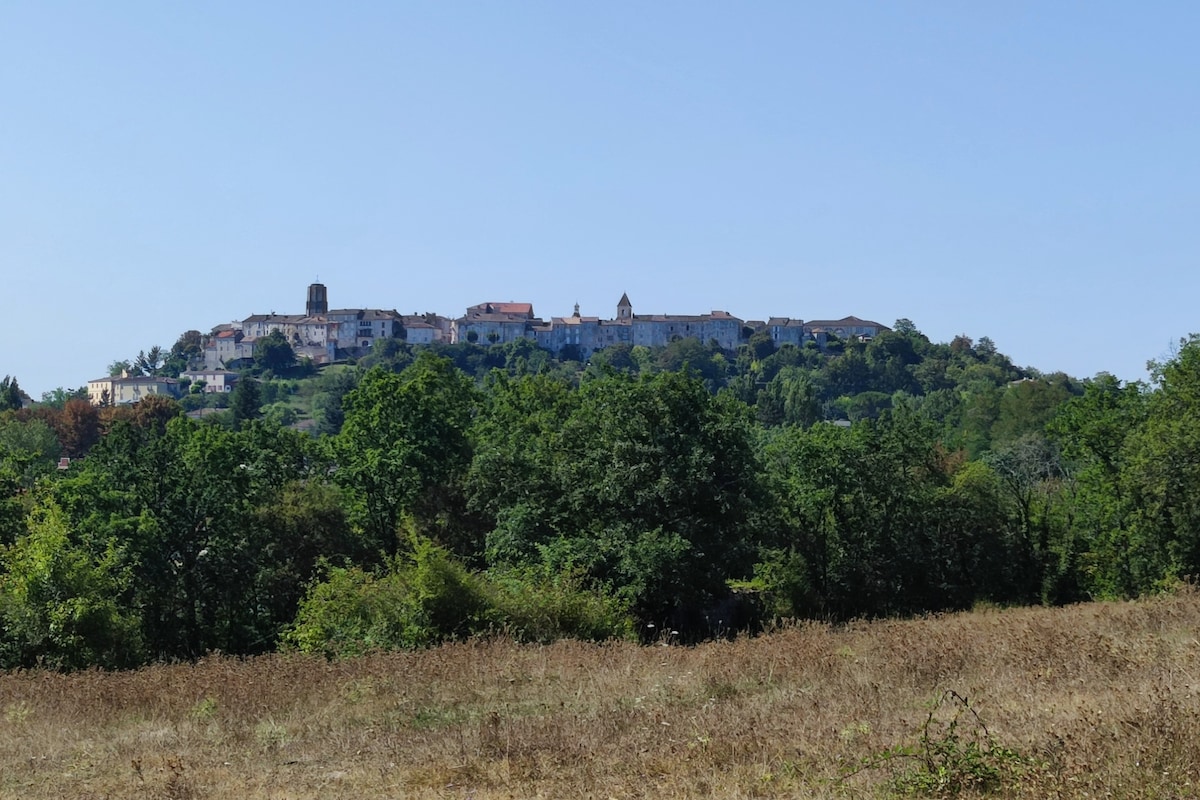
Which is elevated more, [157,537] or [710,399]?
[710,399]

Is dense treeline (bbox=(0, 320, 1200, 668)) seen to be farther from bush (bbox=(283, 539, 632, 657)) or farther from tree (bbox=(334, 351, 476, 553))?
bush (bbox=(283, 539, 632, 657))

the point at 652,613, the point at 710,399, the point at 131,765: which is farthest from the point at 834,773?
the point at 710,399

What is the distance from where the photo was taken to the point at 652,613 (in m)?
24.9

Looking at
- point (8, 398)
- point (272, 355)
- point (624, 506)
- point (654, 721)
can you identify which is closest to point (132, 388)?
point (272, 355)

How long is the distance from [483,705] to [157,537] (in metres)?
22.8

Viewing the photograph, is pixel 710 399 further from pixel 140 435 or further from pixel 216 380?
pixel 216 380

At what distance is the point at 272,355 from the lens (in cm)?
19312

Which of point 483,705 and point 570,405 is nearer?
point 483,705

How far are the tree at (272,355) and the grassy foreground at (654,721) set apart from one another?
18697 cm

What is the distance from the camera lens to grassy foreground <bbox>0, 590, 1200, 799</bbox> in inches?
264

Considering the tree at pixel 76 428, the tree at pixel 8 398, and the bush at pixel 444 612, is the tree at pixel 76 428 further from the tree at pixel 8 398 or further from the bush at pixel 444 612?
the bush at pixel 444 612

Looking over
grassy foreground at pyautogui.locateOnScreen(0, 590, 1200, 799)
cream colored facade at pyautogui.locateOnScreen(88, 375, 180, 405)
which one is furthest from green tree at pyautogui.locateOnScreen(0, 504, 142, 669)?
cream colored facade at pyautogui.locateOnScreen(88, 375, 180, 405)

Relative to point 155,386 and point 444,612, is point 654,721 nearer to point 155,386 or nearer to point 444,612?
point 444,612

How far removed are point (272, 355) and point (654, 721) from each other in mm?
192693
